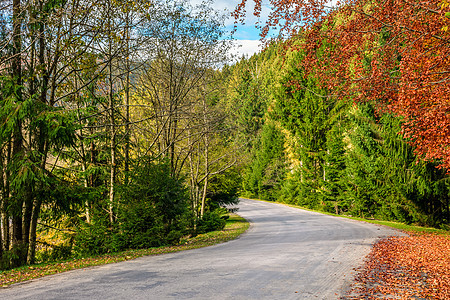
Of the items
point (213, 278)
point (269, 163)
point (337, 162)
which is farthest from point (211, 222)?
point (269, 163)

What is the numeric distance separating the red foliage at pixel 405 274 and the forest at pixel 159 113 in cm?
296

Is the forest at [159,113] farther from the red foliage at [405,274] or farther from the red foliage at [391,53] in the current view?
the red foliage at [405,274]

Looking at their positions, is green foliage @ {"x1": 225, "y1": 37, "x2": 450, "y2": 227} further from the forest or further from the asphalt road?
the asphalt road

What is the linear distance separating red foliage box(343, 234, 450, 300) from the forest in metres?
2.96

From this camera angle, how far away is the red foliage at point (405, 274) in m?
5.66

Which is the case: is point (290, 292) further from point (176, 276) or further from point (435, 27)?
point (435, 27)

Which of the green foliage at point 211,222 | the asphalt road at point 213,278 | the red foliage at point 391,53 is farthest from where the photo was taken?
the green foliage at point 211,222

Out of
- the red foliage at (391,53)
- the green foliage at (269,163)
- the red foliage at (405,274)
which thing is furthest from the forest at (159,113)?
the green foliage at (269,163)

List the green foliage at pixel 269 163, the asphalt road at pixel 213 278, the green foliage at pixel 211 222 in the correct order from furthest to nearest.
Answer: the green foliage at pixel 269 163, the green foliage at pixel 211 222, the asphalt road at pixel 213 278

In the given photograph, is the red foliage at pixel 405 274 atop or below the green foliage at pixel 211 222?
atop

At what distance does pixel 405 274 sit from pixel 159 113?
458 inches

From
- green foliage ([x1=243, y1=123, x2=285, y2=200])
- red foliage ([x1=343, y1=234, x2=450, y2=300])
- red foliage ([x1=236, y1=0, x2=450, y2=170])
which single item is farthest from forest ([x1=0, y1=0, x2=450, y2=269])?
green foliage ([x1=243, y1=123, x2=285, y2=200])

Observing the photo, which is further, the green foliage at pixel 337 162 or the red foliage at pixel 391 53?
the green foliage at pixel 337 162

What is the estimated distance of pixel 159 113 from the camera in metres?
15.4
